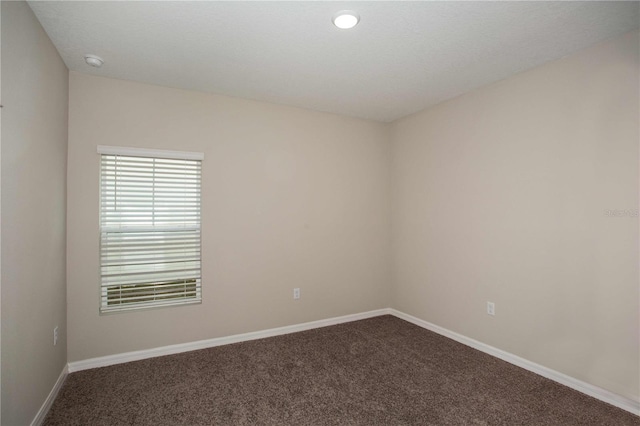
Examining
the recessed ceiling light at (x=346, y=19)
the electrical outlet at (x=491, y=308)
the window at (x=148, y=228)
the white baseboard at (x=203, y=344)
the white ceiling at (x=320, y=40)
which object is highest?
the white ceiling at (x=320, y=40)

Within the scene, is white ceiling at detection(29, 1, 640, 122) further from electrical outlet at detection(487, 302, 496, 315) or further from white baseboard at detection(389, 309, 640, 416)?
white baseboard at detection(389, 309, 640, 416)

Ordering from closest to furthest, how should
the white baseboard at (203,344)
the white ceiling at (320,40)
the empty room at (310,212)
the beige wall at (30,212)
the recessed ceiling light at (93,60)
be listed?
1. the beige wall at (30,212)
2. the white ceiling at (320,40)
3. the empty room at (310,212)
4. the recessed ceiling light at (93,60)
5. the white baseboard at (203,344)

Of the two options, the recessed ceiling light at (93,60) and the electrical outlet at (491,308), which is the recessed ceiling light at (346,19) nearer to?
the recessed ceiling light at (93,60)

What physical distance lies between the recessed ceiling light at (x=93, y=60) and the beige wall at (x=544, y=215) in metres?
3.22

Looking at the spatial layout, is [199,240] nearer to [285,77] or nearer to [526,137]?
[285,77]

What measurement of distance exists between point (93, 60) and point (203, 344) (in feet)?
8.73

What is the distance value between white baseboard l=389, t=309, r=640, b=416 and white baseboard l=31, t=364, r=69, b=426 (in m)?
3.45

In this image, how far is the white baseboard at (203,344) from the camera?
9.33 feet

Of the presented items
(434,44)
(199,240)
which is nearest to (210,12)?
(434,44)

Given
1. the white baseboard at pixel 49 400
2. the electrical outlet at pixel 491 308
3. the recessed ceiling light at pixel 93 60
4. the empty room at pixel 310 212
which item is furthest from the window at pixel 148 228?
the electrical outlet at pixel 491 308

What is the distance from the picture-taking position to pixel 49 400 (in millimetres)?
2273

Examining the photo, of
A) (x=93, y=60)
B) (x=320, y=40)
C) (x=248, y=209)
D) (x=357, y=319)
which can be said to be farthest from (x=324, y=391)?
(x=93, y=60)

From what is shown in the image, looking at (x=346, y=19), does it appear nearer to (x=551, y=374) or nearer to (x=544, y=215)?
(x=544, y=215)

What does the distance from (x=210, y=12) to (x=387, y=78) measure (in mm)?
1616
